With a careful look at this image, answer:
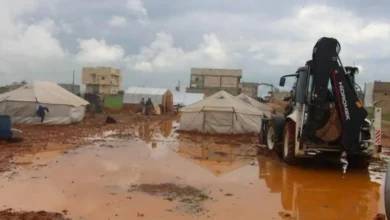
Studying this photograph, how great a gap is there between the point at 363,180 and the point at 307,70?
10.9ft

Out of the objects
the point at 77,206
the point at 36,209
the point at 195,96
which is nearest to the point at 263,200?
the point at 77,206

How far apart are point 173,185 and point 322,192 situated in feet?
10.9

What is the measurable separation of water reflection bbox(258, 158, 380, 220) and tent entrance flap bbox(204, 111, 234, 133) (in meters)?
11.0

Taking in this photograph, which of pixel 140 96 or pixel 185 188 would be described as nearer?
pixel 185 188

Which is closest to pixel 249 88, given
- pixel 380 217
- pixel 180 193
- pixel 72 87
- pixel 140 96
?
pixel 72 87

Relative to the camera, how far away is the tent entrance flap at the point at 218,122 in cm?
2427

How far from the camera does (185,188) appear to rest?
9.41 metres

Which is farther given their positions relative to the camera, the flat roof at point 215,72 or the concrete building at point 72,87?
the flat roof at point 215,72

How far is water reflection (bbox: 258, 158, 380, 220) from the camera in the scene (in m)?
7.90

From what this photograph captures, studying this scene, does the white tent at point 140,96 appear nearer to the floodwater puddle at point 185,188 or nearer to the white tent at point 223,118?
the white tent at point 223,118

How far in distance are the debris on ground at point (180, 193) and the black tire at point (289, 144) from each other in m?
4.25

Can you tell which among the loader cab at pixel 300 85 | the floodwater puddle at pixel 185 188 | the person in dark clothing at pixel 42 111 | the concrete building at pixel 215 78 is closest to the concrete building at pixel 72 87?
the concrete building at pixel 215 78

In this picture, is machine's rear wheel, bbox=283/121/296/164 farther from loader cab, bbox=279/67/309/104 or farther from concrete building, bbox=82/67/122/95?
concrete building, bbox=82/67/122/95

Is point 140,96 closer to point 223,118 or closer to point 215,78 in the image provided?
point 223,118
